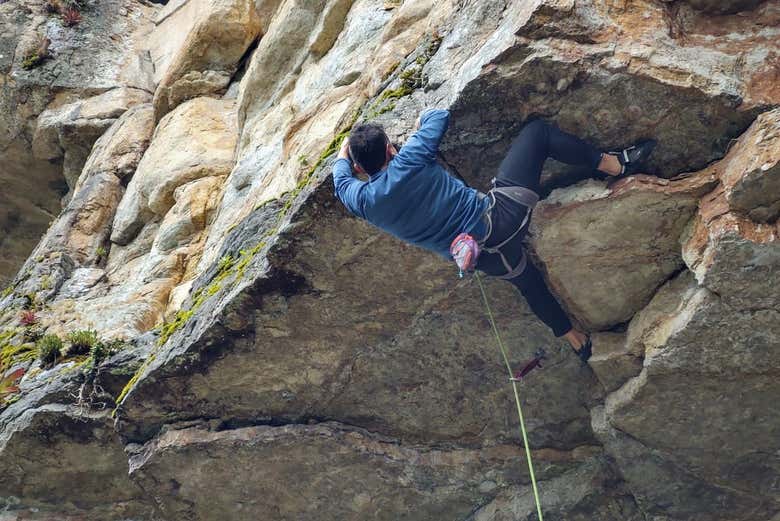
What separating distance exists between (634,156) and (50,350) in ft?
22.6

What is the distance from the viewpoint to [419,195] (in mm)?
5719

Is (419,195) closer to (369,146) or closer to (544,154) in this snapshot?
(369,146)

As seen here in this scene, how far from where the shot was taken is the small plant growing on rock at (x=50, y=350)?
9.11 metres

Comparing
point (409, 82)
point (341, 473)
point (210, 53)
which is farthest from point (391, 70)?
point (210, 53)

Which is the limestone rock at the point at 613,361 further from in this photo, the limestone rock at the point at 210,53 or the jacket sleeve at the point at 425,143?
the limestone rock at the point at 210,53

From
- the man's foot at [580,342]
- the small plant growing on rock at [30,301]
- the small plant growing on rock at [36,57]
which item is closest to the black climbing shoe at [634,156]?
the man's foot at [580,342]

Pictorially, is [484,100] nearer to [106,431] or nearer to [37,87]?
[106,431]

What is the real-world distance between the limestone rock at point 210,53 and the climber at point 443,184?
28.7ft

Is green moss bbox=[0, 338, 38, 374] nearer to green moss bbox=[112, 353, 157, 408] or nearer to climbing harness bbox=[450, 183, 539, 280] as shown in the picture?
green moss bbox=[112, 353, 157, 408]

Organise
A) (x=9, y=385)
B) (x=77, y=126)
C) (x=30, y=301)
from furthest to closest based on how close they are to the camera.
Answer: (x=77, y=126) → (x=30, y=301) → (x=9, y=385)

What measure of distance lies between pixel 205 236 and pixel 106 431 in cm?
311

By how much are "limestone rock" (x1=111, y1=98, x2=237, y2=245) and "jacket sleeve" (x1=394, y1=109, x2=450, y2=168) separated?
Answer: 6301 millimetres

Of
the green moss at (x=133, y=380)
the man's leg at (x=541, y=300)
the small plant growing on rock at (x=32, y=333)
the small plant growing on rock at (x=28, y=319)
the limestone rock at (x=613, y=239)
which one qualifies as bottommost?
the small plant growing on rock at (x=28, y=319)

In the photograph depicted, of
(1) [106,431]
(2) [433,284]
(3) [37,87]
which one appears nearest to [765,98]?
(2) [433,284]
